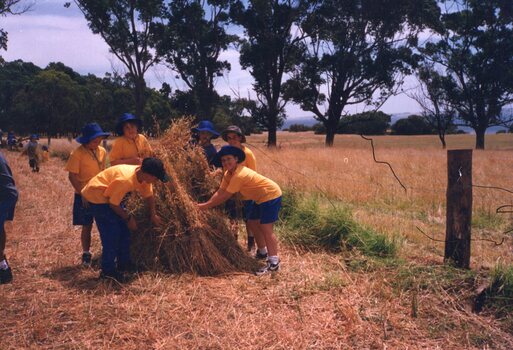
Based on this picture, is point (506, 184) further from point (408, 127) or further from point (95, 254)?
point (408, 127)

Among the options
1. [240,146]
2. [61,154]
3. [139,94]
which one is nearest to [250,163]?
[240,146]

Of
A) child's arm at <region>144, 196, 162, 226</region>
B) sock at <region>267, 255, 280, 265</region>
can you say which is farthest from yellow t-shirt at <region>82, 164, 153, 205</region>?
sock at <region>267, 255, 280, 265</region>

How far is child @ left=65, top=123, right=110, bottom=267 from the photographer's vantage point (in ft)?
15.0

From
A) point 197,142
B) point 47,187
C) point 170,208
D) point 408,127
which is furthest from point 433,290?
point 408,127

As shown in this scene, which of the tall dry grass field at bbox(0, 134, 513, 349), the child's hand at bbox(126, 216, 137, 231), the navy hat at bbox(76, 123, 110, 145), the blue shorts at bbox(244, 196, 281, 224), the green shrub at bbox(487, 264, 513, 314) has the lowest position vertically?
the tall dry grass field at bbox(0, 134, 513, 349)

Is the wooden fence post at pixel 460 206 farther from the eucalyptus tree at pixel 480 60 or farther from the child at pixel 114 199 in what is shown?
the eucalyptus tree at pixel 480 60

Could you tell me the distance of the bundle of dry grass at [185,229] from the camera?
453 centimetres

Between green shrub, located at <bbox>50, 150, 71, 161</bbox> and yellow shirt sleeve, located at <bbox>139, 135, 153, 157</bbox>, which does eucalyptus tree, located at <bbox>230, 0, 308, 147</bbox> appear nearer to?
green shrub, located at <bbox>50, 150, 71, 161</bbox>

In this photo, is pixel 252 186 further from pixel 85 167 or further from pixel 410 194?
pixel 410 194

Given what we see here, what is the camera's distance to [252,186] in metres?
4.51

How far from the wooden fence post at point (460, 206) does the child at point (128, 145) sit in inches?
130

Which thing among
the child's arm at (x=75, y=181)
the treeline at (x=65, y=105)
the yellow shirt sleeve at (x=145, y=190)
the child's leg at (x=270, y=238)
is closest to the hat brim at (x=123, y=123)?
the child's arm at (x=75, y=181)

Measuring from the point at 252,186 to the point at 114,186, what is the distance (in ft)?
4.52

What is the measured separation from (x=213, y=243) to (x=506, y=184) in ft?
28.5
